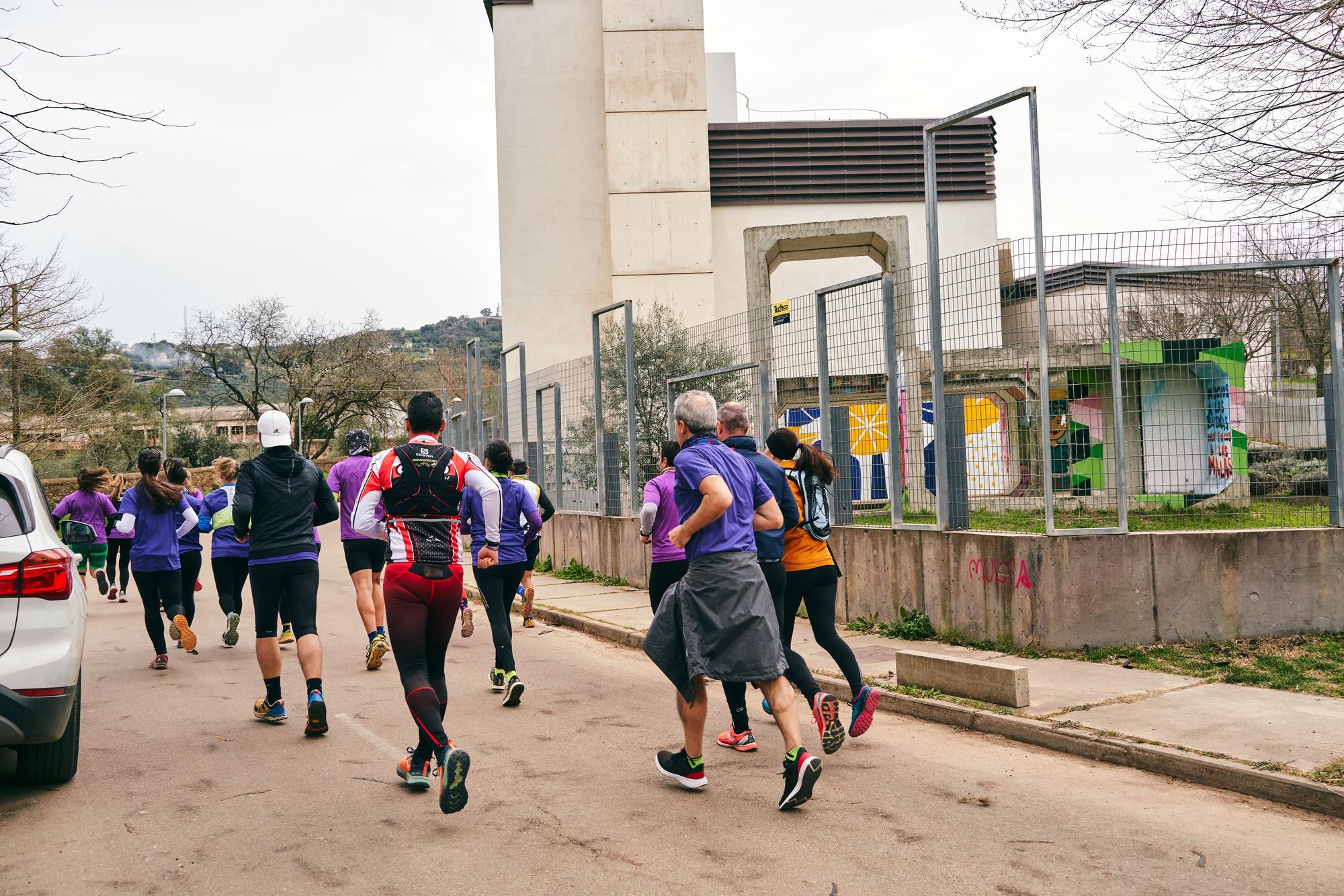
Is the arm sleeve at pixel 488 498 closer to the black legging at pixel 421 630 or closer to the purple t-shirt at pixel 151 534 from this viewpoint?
the black legging at pixel 421 630

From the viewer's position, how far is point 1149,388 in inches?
346

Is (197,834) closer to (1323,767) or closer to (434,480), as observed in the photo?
(434,480)

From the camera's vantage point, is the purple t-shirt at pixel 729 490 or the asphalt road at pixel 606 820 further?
the purple t-shirt at pixel 729 490

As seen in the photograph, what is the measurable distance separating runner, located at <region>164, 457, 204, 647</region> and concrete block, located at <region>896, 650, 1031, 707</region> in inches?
249

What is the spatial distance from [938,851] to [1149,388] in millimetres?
5542

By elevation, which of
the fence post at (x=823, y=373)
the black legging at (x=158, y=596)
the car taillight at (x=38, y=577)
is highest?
the fence post at (x=823, y=373)

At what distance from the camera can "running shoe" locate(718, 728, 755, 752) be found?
623 cm

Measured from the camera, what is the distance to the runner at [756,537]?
20.0ft

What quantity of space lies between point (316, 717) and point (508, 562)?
2.23 meters

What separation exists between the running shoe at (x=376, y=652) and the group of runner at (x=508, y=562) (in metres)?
0.01

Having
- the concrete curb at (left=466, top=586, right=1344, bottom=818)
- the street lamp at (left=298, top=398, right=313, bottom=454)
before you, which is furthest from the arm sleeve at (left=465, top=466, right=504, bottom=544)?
the street lamp at (left=298, top=398, right=313, bottom=454)

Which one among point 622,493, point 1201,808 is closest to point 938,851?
point 1201,808

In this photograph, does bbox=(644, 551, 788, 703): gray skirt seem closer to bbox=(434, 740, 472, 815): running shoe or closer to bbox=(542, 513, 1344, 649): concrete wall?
bbox=(434, 740, 472, 815): running shoe

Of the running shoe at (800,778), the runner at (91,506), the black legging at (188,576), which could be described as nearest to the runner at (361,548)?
the black legging at (188,576)
